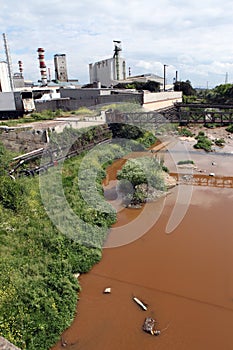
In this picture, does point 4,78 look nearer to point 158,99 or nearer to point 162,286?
point 158,99

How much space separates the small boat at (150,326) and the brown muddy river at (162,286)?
10 centimetres

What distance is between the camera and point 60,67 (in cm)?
5203

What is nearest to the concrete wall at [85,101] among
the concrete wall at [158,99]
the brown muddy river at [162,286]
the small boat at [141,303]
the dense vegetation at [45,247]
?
the concrete wall at [158,99]

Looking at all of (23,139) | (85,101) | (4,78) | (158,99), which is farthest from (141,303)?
(4,78)

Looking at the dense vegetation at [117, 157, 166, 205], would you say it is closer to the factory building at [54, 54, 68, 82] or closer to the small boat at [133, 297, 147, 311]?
the small boat at [133, 297, 147, 311]

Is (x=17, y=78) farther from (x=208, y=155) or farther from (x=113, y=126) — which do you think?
(x=208, y=155)

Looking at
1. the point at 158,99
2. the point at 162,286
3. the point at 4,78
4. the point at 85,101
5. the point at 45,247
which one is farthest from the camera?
the point at 4,78

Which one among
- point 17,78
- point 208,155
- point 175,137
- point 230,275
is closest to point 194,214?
point 230,275

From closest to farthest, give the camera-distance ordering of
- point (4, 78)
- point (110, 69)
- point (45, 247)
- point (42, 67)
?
point (45, 247), point (4, 78), point (42, 67), point (110, 69)

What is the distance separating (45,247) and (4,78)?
1084 inches

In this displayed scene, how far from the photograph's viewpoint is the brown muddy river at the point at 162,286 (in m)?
5.82

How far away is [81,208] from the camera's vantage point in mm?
9805

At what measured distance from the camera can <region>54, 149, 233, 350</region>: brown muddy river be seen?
5.82m

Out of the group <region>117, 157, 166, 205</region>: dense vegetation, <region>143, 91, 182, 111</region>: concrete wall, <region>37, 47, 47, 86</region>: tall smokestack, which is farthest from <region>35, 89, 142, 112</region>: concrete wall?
<region>37, 47, 47, 86</region>: tall smokestack
